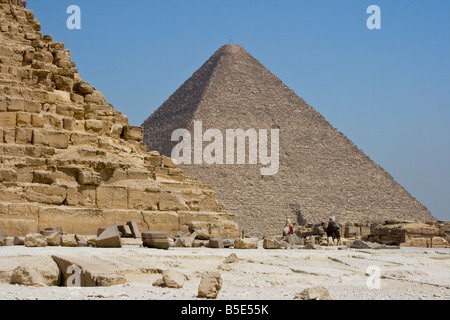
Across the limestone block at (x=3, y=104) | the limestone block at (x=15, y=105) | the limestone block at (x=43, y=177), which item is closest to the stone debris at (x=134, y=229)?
the limestone block at (x=43, y=177)

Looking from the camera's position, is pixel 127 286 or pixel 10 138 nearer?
pixel 127 286

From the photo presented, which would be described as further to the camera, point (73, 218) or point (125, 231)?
point (73, 218)

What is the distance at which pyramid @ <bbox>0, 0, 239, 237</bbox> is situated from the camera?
352 inches

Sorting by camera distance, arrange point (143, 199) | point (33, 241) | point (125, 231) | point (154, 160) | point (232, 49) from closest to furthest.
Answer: point (33, 241) → point (125, 231) → point (143, 199) → point (154, 160) → point (232, 49)

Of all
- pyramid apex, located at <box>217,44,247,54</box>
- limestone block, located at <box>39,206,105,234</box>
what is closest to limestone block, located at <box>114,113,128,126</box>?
limestone block, located at <box>39,206,105,234</box>

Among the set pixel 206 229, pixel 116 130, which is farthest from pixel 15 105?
pixel 206 229

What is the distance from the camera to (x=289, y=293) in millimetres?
4914

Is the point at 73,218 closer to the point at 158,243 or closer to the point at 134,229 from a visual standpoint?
the point at 134,229

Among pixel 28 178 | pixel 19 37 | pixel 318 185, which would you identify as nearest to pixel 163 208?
pixel 28 178

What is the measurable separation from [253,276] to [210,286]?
1.36 metres

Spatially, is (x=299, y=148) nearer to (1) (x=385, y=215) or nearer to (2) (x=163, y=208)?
(1) (x=385, y=215)

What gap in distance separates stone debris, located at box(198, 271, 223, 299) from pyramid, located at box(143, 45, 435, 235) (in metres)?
98.3

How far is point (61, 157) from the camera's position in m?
9.48

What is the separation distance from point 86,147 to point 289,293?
577 centimetres
